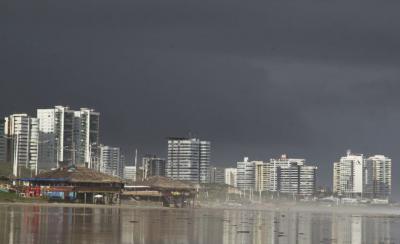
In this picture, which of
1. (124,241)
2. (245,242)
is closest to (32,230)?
(124,241)

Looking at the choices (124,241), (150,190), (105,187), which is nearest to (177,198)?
(150,190)

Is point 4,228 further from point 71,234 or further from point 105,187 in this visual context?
point 105,187

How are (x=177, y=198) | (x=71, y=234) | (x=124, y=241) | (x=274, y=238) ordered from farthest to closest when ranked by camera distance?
(x=177, y=198)
(x=274, y=238)
(x=71, y=234)
(x=124, y=241)

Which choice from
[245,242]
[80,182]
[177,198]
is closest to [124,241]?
[245,242]

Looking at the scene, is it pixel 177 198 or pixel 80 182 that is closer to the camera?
pixel 80 182

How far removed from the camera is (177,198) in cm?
15675

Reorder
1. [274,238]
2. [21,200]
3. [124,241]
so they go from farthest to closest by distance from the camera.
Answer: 1. [21,200]
2. [274,238]
3. [124,241]

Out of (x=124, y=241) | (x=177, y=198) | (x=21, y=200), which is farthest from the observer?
(x=177, y=198)

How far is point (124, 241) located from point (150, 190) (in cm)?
11349

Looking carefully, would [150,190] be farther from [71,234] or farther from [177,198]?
[71,234]

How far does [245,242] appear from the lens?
165 ft

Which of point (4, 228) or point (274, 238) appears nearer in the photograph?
point (4, 228)

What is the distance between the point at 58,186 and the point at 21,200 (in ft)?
44.3

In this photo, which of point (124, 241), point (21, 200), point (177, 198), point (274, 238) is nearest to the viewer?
point (124, 241)
